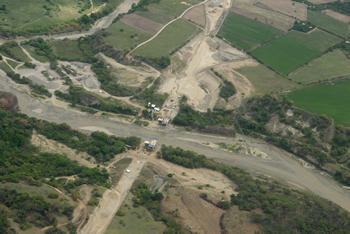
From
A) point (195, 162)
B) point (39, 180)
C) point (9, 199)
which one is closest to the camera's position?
point (9, 199)

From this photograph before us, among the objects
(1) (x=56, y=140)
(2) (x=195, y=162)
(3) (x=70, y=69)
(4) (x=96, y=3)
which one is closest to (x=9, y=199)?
(1) (x=56, y=140)

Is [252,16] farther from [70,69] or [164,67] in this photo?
[70,69]

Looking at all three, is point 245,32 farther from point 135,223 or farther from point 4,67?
point 135,223

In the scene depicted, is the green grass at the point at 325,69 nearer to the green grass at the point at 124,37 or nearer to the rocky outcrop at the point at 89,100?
the green grass at the point at 124,37

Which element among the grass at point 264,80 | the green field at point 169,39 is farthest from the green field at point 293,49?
the green field at point 169,39

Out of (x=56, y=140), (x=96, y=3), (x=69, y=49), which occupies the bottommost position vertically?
(x=56, y=140)

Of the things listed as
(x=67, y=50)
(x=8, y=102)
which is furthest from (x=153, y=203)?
(x=67, y=50)
